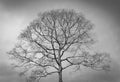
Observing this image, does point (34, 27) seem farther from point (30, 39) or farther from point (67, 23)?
point (67, 23)

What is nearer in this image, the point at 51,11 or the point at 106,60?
the point at 106,60

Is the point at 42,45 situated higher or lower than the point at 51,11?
lower

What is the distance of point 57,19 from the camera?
2442 cm

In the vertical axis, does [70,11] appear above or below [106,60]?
above

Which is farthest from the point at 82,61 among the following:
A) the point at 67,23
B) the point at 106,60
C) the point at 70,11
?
the point at 70,11

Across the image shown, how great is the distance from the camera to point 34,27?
24797 millimetres

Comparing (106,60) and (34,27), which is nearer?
(106,60)

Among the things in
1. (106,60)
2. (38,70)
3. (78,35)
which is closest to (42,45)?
(38,70)

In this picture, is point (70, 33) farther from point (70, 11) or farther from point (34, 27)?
point (34, 27)

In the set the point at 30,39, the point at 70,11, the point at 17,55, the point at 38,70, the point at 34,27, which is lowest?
the point at 38,70

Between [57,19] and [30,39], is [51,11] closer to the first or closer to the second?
[57,19]

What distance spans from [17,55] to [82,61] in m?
8.20

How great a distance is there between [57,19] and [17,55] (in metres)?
6.83

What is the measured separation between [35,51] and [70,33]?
5005 millimetres
